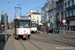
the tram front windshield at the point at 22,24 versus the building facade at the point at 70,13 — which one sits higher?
the building facade at the point at 70,13

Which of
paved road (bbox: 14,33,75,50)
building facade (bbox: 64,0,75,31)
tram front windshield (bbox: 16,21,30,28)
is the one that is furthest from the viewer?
building facade (bbox: 64,0,75,31)

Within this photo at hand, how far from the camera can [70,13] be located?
43.8m

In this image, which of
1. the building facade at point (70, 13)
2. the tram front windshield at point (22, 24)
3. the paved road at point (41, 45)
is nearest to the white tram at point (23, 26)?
the tram front windshield at point (22, 24)

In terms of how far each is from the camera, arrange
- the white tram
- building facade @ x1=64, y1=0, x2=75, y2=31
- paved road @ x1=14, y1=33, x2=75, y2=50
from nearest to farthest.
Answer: paved road @ x1=14, y1=33, x2=75, y2=50 → the white tram → building facade @ x1=64, y1=0, x2=75, y2=31

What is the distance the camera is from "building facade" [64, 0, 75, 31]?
42119mm

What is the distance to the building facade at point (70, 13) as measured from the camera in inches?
1658

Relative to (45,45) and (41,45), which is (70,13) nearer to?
(45,45)

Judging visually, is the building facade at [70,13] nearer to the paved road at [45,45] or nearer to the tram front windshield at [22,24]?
the paved road at [45,45]

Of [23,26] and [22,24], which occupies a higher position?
[22,24]

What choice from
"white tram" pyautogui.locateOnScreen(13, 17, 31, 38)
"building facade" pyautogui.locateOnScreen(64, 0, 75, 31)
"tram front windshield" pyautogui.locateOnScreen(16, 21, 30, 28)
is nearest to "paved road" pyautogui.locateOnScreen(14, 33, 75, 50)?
"white tram" pyautogui.locateOnScreen(13, 17, 31, 38)

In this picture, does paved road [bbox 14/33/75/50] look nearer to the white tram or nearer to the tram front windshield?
the white tram

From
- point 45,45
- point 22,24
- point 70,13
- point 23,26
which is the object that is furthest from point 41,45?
point 70,13

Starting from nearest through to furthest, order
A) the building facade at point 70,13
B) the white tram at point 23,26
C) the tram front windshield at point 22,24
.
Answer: the white tram at point 23,26 → the tram front windshield at point 22,24 → the building facade at point 70,13

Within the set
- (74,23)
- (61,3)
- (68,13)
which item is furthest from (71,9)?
(61,3)
